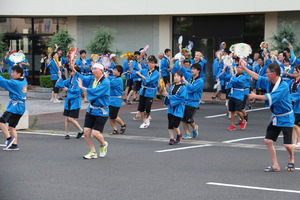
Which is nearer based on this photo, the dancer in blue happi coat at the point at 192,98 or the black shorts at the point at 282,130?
the black shorts at the point at 282,130

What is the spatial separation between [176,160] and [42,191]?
3215 mm

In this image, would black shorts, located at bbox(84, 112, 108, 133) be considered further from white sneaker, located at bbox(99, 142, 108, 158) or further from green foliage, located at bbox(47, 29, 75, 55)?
green foliage, located at bbox(47, 29, 75, 55)

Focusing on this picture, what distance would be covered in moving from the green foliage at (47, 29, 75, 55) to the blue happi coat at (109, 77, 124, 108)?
43.5ft

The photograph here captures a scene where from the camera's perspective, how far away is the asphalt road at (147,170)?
26.6ft

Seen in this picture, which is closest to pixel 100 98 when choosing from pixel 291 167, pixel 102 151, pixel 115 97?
pixel 102 151

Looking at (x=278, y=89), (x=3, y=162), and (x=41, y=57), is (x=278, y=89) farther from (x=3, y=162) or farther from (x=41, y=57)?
(x=41, y=57)

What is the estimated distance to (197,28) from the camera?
1029 inches

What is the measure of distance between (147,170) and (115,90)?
15.8 feet

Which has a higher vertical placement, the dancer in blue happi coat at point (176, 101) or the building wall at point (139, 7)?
the building wall at point (139, 7)

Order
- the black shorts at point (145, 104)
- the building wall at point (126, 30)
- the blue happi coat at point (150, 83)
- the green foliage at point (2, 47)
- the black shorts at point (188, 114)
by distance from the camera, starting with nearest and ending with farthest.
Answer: the black shorts at point (188, 114), the blue happi coat at point (150, 83), the black shorts at point (145, 104), the building wall at point (126, 30), the green foliage at point (2, 47)

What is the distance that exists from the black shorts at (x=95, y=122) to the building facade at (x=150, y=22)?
46.6ft

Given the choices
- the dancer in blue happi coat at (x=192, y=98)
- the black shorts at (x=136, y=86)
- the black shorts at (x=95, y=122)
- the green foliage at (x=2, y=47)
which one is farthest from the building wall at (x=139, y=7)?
the black shorts at (x=95, y=122)

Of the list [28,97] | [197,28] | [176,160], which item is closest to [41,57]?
[28,97]

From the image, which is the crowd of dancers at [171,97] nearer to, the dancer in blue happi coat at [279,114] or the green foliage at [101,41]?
the dancer in blue happi coat at [279,114]
